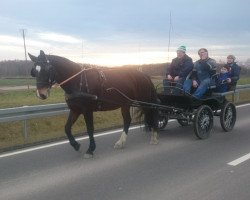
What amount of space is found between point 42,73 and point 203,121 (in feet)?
13.4

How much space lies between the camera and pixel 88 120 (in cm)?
762

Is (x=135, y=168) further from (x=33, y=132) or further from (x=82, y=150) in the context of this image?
(x=33, y=132)

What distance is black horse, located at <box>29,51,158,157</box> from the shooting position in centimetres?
706

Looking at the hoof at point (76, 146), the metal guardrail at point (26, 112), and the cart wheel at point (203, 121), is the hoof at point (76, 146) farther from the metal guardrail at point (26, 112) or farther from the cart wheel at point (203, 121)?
the cart wheel at point (203, 121)

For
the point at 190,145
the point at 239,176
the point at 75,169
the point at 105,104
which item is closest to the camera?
the point at 239,176

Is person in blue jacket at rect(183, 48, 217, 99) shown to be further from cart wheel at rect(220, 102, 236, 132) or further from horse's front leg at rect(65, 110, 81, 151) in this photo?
horse's front leg at rect(65, 110, 81, 151)

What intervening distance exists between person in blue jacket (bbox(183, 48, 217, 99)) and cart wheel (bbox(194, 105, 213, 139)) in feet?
1.46

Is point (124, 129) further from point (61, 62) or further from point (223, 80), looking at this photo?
point (223, 80)

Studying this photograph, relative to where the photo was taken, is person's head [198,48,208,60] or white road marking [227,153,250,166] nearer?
white road marking [227,153,250,166]

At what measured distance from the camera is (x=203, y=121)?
9438 millimetres

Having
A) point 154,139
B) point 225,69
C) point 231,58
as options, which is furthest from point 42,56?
point 231,58

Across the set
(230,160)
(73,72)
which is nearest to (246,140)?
(230,160)

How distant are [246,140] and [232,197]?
410 cm

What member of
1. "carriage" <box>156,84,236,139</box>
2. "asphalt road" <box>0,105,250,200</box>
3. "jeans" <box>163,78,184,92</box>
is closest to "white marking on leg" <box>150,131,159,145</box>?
"asphalt road" <box>0,105,250,200</box>
